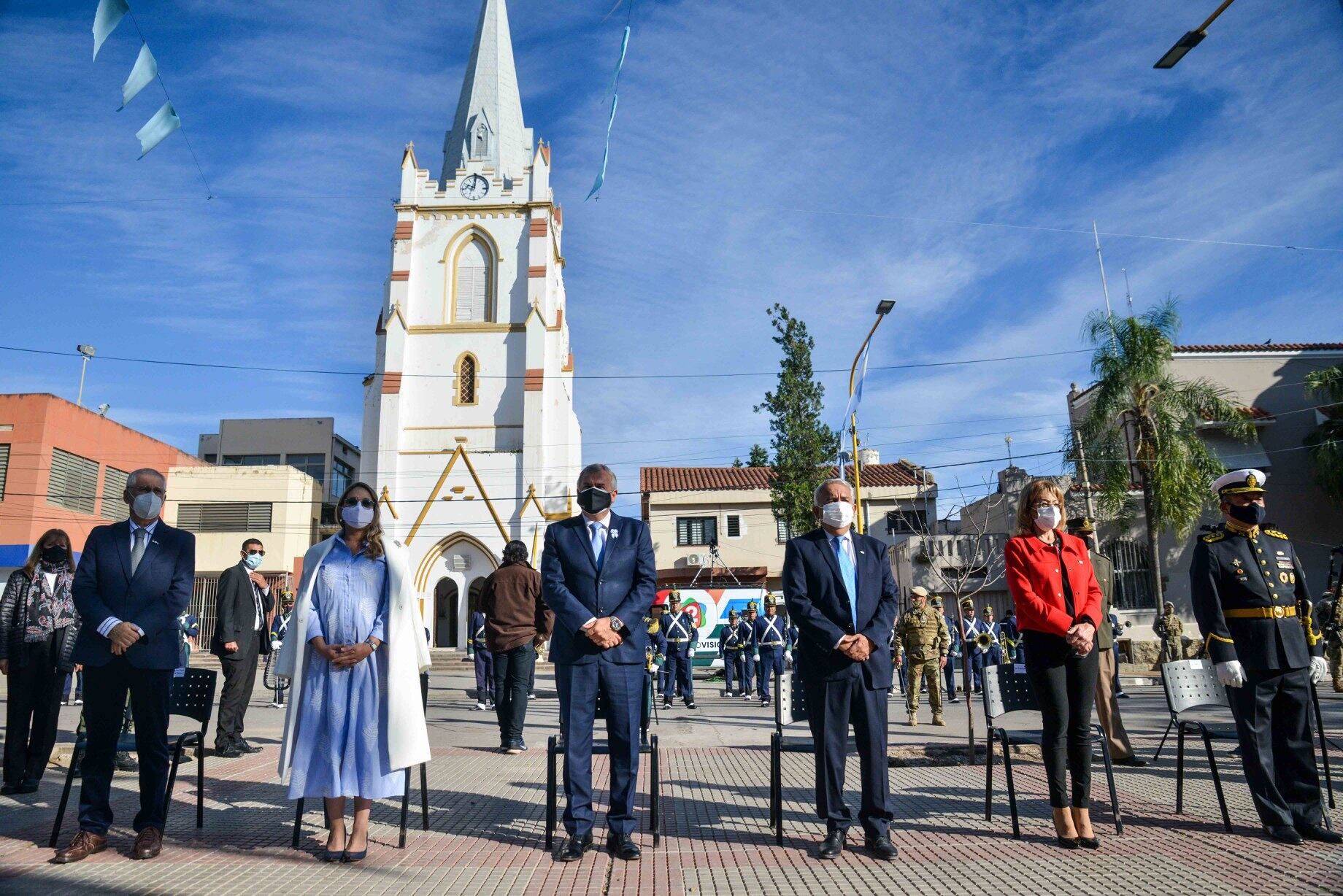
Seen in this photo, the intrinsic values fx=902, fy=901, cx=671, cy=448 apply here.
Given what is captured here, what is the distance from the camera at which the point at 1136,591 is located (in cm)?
2819

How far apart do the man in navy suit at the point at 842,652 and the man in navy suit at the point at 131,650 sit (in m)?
3.64

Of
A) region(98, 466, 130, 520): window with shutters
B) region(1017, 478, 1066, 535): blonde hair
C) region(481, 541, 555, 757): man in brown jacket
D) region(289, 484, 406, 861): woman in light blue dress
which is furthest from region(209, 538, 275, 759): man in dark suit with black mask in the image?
region(98, 466, 130, 520): window with shutters

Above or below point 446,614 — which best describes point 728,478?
above

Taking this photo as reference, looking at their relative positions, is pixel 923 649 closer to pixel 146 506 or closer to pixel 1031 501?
pixel 1031 501

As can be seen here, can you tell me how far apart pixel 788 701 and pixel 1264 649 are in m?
2.85

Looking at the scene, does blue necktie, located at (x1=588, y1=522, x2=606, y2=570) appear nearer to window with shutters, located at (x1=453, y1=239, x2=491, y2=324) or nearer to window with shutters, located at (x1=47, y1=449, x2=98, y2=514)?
window with shutters, located at (x1=47, y1=449, x2=98, y2=514)

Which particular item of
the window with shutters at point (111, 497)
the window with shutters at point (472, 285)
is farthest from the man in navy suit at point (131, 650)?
the window with shutters at point (472, 285)

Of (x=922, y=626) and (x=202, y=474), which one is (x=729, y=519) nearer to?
(x=202, y=474)

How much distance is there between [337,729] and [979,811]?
416 centimetres

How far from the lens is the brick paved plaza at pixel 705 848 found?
438cm

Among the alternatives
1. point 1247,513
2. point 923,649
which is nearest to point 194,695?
point 1247,513

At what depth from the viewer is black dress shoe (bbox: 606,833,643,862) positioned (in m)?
4.88

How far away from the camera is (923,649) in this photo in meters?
12.0

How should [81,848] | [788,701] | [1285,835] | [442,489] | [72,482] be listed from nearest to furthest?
[81,848] < [1285,835] < [788,701] < [72,482] < [442,489]
